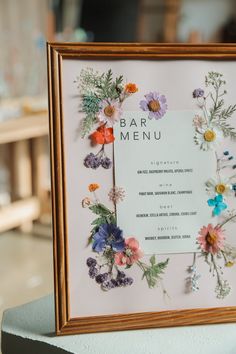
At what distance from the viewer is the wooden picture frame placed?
0.73 meters

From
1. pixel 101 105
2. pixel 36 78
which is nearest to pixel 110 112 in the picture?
pixel 101 105

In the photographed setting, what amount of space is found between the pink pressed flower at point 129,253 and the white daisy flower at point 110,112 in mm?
Answer: 164

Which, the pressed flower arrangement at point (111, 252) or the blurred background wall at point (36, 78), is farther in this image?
the blurred background wall at point (36, 78)

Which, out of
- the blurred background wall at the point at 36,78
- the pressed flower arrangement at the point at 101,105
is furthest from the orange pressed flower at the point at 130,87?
the blurred background wall at the point at 36,78

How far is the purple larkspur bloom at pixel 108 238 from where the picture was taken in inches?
29.7

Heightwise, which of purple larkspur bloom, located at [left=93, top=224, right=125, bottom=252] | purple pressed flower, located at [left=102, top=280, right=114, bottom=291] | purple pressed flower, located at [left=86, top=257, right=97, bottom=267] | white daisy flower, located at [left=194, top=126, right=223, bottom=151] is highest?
white daisy flower, located at [left=194, top=126, right=223, bottom=151]

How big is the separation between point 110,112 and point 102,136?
4 cm


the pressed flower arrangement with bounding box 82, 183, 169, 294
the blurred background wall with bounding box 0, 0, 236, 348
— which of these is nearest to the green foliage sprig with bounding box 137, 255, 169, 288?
the pressed flower arrangement with bounding box 82, 183, 169, 294

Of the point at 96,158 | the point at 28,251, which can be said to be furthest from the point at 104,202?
the point at 28,251

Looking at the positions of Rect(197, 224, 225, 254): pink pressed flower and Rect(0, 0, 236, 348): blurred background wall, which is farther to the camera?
Rect(0, 0, 236, 348): blurred background wall

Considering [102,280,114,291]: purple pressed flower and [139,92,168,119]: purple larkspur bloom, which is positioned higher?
[139,92,168,119]: purple larkspur bloom

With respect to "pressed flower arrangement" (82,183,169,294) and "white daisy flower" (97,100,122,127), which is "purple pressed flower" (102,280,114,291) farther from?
"white daisy flower" (97,100,122,127)

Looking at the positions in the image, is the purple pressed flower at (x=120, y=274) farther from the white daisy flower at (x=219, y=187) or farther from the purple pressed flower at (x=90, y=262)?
the white daisy flower at (x=219, y=187)

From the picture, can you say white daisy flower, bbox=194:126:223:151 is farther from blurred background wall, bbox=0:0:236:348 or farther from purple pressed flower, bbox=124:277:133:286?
blurred background wall, bbox=0:0:236:348
